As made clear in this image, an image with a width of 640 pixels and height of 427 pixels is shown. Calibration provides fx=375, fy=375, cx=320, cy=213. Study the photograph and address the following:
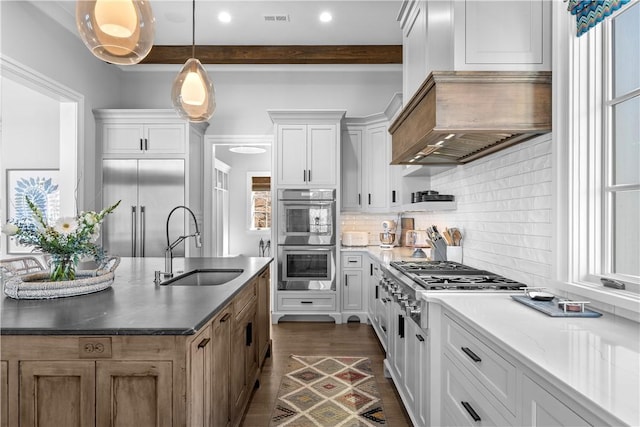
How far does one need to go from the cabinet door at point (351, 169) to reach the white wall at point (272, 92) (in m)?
0.49

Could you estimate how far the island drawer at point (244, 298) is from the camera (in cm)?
217

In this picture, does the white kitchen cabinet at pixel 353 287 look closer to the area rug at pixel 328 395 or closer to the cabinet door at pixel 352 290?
the cabinet door at pixel 352 290

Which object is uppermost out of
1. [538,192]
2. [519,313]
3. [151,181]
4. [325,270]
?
[151,181]

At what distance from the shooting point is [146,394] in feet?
4.46

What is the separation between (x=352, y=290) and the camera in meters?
4.73

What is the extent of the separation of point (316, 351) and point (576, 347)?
2.86 meters

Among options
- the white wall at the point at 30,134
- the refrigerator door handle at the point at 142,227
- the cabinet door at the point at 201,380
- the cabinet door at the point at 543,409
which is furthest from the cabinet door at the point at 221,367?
the white wall at the point at 30,134

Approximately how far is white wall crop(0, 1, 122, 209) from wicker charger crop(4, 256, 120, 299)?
2.51 meters

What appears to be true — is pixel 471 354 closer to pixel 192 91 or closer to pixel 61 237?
pixel 61 237

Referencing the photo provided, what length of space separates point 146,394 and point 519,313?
4.83 feet

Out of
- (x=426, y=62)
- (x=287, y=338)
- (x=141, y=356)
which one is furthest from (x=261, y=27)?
(x=141, y=356)

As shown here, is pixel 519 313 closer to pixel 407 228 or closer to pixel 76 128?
pixel 407 228

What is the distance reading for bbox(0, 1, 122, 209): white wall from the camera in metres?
3.40

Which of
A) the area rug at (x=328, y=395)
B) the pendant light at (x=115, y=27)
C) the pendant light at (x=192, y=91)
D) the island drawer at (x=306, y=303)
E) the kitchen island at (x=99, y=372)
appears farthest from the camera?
the island drawer at (x=306, y=303)
